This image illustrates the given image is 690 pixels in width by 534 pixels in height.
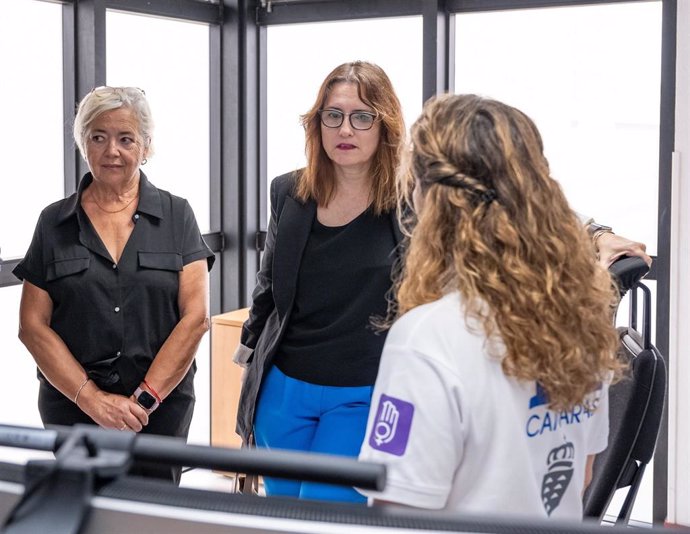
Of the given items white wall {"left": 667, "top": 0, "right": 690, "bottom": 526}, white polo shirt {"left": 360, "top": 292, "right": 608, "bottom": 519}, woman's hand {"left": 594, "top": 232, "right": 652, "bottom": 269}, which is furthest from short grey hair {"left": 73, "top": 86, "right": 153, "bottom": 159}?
white wall {"left": 667, "top": 0, "right": 690, "bottom": 526}

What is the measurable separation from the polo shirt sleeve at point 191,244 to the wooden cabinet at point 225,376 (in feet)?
4.80

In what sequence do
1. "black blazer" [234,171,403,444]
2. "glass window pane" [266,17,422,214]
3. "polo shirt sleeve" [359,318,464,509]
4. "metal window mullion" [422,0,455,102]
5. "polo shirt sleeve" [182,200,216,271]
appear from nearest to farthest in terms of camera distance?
1. "polo shirt sleeve" [359,318,464,509]
2. "black blazer" [234,171,403,444]
3. "polo shirt sleeve" [182,200,216,271]
4. "metal window mullion" [422,0,455,102]
5. "glass window pane" [266,17,422,214]

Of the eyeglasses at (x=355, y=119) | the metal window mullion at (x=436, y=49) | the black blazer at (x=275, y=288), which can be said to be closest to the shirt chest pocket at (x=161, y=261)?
the black blazer at (x=275, y=288)

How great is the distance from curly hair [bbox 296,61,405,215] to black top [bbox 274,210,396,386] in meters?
0.08

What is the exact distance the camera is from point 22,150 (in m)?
3.56

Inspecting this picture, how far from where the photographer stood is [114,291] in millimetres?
2369

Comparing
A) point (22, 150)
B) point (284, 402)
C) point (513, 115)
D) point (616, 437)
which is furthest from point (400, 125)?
point (22, 150)

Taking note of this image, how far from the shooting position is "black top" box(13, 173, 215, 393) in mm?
2371

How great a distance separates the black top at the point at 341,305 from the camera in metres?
2.10

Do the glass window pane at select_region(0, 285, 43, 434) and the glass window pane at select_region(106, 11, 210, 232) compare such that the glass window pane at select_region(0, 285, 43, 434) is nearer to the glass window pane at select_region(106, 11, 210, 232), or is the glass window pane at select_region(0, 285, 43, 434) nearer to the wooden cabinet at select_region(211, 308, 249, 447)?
the wooden cabinet at select_region(211, 308, 249, 447)

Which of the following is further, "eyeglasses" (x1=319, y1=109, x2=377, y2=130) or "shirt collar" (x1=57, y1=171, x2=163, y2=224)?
"shirt collar" (x1=57, y1=171, x2=163, y2=224)

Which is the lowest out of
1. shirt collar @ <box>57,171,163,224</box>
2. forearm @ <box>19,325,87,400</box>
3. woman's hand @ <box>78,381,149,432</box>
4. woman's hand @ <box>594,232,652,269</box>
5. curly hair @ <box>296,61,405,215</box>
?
woman's hand @ <box>78,381,149,432</box>

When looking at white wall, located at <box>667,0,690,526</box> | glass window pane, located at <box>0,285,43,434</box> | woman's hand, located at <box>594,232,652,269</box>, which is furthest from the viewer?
glass window pane, located at <box>0,285,43,434</box>

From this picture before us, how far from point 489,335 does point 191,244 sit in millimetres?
1486
